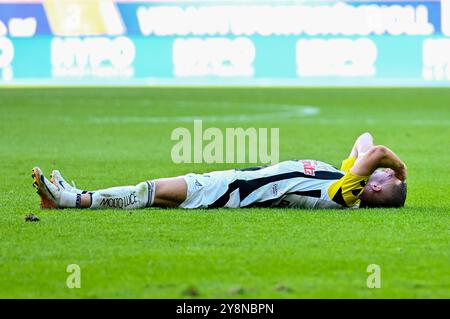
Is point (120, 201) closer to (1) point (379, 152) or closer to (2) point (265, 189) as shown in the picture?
(2) point (265, 189)

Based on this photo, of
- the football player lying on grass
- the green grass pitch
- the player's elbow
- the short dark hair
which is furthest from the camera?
the short dark hair

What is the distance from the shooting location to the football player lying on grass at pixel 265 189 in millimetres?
8336

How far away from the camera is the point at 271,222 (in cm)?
788

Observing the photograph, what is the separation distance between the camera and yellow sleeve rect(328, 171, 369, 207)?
27.4 ft

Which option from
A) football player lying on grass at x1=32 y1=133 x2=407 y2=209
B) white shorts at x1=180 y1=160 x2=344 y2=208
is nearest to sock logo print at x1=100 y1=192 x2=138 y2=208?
football player lying on grass at x1=32 y1=133 x2=407 y2=209

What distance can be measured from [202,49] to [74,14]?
152 inches

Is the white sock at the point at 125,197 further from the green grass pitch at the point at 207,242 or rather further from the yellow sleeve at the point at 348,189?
the yellow sleeve at the point at 348,189

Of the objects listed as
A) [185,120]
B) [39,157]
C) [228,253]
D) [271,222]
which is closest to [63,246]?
[228,253]

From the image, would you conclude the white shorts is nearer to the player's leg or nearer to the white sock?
the player's leg

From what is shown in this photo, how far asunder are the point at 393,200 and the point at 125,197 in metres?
1.98

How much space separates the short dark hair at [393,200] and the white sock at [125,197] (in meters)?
1.60

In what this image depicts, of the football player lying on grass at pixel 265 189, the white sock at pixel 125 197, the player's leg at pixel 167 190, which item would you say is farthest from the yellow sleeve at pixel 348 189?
the white sock at pixel 125 197

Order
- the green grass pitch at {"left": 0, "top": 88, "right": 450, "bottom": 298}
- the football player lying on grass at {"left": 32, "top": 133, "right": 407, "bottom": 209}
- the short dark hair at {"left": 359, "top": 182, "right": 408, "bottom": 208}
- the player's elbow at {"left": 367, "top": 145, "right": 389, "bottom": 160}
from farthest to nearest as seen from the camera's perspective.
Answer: the short dark hair at {"left": 359, "top": 182, "right": 408, "bottom": 208} < the football player lying on grass at {"left": 32, "top": 133, "right": 407, "bottom": 209} < the player's elbow at {"left": 367, "top": 145, "right": 389, "bottom": 160} < the green grass pitch at {"left": 0, "top": 88, "right": 450, "bottom": 298}

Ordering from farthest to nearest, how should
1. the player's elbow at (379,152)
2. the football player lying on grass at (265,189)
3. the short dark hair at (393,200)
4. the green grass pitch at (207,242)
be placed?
the short dark hair at (393,200)
the football player lying on grass at (265,189)
the player's elbow at (379,152)
the green grass pitch at (207,242)
